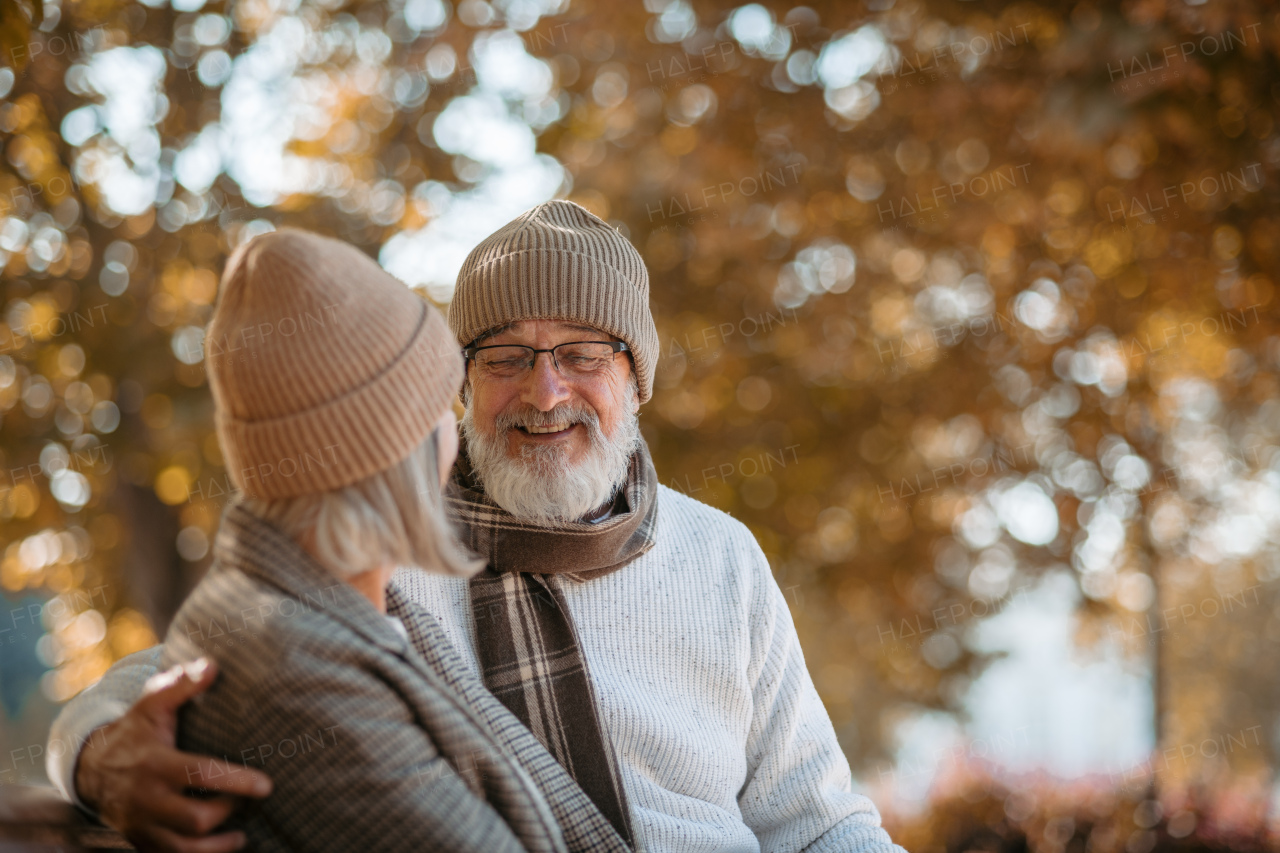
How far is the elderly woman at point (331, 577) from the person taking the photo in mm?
1444

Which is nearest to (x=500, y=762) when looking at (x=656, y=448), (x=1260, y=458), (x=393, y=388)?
(x=393, y=388)

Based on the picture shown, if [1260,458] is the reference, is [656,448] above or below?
above

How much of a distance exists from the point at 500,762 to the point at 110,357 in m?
4.39

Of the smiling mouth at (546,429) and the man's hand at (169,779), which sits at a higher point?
the smiling mouth at (546,429)

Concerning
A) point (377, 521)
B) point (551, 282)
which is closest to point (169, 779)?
point (377, 521)

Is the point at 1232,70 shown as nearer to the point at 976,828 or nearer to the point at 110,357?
the point at 976,828

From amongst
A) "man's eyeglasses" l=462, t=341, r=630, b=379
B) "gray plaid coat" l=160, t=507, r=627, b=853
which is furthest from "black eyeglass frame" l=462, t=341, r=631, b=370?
"gray plaid coat" l=160, t=507, r=627, b=853

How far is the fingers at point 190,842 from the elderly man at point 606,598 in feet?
2.67

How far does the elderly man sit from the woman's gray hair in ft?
2.18

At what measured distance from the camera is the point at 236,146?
571 centimetres

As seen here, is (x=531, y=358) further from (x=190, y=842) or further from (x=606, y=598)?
(x=190, y=842)

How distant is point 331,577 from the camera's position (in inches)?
61.8

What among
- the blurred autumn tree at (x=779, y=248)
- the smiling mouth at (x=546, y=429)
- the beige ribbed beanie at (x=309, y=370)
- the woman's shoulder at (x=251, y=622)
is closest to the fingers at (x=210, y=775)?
the woman's shoulder at (x=251, y=622)

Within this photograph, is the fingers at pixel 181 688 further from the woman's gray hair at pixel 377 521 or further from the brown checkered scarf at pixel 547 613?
the brown checkered scarf at pixel 547 613
